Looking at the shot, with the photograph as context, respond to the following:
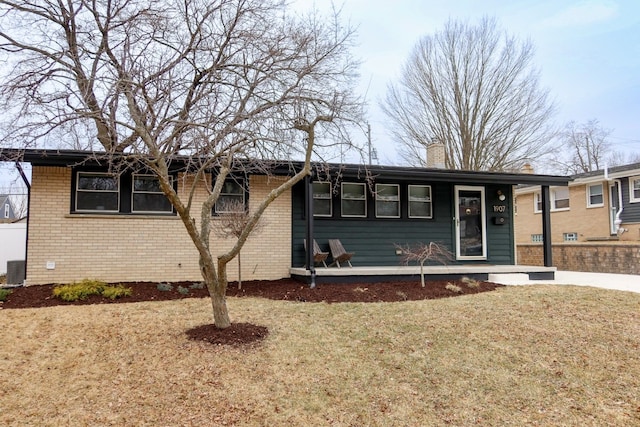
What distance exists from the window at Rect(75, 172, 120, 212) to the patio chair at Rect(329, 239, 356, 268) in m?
4.65

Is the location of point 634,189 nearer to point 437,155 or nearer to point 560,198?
point 560,198

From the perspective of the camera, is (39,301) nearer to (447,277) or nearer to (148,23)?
(148,23)

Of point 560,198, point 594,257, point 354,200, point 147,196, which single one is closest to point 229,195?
point 147,196

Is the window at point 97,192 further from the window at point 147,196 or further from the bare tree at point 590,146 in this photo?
the bare tree at point 590,146

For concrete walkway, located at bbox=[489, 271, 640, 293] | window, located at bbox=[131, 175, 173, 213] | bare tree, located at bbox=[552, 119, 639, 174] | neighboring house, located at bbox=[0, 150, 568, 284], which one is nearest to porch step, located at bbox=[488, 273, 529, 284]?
concrete walkway, located at bbox=[489, 271, 640, 293]

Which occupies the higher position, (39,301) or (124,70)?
(124,70)

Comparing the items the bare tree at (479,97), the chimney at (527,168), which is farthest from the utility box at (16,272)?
the chimney at (527,168)

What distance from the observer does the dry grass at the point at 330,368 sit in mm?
3639

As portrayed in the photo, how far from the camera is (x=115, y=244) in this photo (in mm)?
8453

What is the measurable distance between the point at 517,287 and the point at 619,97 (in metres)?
24.1

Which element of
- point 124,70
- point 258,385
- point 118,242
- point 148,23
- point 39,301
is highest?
point 148,23

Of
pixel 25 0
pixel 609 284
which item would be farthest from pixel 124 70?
pixel 609 284

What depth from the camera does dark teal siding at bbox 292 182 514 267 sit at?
9.70 metres

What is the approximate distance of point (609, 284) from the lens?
873 cm
